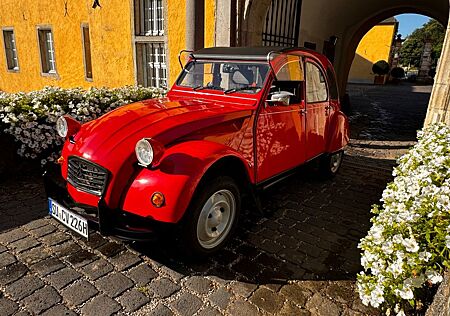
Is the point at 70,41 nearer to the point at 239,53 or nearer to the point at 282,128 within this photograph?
the point at 239,53

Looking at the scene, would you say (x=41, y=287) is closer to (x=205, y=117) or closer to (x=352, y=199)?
(x=205, y=117)

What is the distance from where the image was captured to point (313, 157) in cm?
455

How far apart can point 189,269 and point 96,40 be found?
9.34m

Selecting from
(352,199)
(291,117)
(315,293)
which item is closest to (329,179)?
(352,199)

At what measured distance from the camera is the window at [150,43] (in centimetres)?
858

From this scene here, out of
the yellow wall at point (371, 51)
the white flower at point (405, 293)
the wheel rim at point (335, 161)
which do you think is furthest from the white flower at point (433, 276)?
the yellow wall at point (371, 51)

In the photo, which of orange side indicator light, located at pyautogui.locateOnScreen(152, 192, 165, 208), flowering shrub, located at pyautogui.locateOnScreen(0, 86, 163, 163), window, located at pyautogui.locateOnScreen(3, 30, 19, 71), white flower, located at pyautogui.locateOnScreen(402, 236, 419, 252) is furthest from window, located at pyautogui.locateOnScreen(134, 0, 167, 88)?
window, located at pyautogui.locateOnScreen(3, 30, 19, 71)

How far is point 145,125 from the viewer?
2.77 meters

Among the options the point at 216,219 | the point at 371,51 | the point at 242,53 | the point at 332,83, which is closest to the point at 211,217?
the point at 216,219

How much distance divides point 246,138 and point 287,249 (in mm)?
1231

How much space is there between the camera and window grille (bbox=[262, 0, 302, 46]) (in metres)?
8.16

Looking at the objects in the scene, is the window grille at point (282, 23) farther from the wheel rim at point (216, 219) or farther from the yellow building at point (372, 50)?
the yellow building at point (372, 50)

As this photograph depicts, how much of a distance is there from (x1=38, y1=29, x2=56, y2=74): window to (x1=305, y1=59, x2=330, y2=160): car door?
→ 11480 mm

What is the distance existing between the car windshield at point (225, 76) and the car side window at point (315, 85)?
3.09ft
